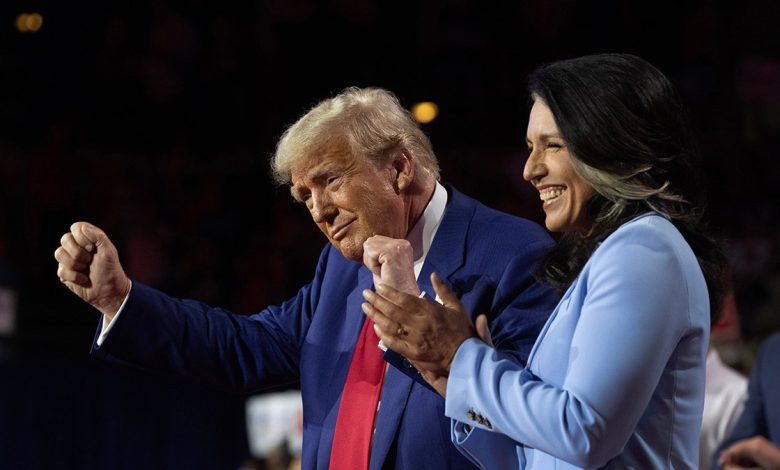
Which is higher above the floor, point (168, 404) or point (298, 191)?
point (298, 191)

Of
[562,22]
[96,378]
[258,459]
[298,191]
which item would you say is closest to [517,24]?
[562,22]

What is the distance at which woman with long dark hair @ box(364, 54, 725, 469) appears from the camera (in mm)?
1571

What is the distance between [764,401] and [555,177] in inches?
67.1

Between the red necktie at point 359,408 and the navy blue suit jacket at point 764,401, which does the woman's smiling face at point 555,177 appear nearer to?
the red necktie at point 359,408

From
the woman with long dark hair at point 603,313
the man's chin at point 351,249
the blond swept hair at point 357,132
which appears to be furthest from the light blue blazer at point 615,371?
the blond swept hair at point 357,132

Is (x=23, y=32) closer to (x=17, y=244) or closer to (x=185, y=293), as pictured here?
(x=17, y=244)

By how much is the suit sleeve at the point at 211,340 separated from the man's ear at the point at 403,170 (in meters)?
0.36

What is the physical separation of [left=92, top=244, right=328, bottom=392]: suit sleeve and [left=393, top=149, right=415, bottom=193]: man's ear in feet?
1.17

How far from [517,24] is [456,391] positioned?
596 centimetres

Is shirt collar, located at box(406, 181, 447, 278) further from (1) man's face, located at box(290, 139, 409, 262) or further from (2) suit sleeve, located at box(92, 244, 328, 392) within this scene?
(2) suit sleeve, located at box(92, 244, 328, 392)

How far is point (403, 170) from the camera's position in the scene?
2.55 metres

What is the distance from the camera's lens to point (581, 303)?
171 centimetres

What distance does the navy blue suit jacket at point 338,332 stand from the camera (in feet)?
7.61

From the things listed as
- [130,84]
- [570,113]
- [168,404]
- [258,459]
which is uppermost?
[570,113]
